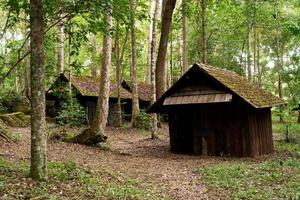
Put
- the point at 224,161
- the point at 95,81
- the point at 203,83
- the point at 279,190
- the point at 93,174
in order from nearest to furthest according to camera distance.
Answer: the point at 279,190, the point at 93,174, the point at 224,161, the point at 203,83, the point at 95,81

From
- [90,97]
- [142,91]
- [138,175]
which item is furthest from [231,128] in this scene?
[142,91]

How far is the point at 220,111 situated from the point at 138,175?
6.13 meters

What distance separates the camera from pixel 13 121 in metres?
22.5

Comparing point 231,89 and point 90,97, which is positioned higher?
point 90,97

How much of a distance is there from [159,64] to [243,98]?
22.0ft

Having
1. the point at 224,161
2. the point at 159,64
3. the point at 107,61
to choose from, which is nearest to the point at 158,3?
the point at 159,64

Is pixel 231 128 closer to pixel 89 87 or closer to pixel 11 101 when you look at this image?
pixel 89 87

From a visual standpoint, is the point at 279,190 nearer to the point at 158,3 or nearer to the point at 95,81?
the point at 158,3

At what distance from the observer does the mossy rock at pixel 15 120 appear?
2227 cm

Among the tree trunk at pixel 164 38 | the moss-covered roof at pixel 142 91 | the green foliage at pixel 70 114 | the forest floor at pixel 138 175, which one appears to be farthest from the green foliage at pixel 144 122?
the forest floor at pixel 138 175

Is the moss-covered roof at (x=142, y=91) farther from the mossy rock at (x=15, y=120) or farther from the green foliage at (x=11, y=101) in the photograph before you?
the mossy rock at (x=15, y=120)

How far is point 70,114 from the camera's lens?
2428 centimetres

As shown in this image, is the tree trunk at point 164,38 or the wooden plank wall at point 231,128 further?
the tree trunk at point 164,38

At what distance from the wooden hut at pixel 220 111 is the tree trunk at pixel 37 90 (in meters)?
8.86
